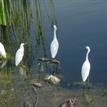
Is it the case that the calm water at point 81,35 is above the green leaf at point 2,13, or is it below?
below

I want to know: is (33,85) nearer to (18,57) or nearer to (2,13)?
(18,57)

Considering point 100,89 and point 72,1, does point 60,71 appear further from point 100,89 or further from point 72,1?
point 72,1

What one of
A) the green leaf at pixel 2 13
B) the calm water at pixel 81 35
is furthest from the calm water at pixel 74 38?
the green leaf at pixel 2 13

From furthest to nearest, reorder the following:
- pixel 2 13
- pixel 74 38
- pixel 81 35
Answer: pixel 81 35 < pixel 74 38 < pixel 2 13

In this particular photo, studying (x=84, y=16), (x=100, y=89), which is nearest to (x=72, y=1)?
(x=84, y=16)

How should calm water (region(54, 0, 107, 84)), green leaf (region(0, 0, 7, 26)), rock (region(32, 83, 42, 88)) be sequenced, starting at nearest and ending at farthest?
green leaf (region(0, 0, 7, 26))
rock (region(32, 83, 42, 88))
calm water (region(54, 0, 107, 84))

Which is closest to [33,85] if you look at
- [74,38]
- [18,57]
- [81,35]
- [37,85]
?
[37,85]

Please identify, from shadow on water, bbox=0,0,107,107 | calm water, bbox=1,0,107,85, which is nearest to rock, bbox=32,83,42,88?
shadow on water, bbox=0,0,107,107

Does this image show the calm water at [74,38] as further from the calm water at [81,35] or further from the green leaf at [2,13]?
the green leaf at [2,13]

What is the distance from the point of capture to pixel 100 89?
666 cm

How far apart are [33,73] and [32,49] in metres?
1.56

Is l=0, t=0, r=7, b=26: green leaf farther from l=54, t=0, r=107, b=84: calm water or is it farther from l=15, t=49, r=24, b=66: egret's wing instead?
l=15, t=49, r=24, b=66: egret's wing

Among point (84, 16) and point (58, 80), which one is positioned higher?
point (84, 16)

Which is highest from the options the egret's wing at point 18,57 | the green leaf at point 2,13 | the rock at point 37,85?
the green leaf at point 2,13
